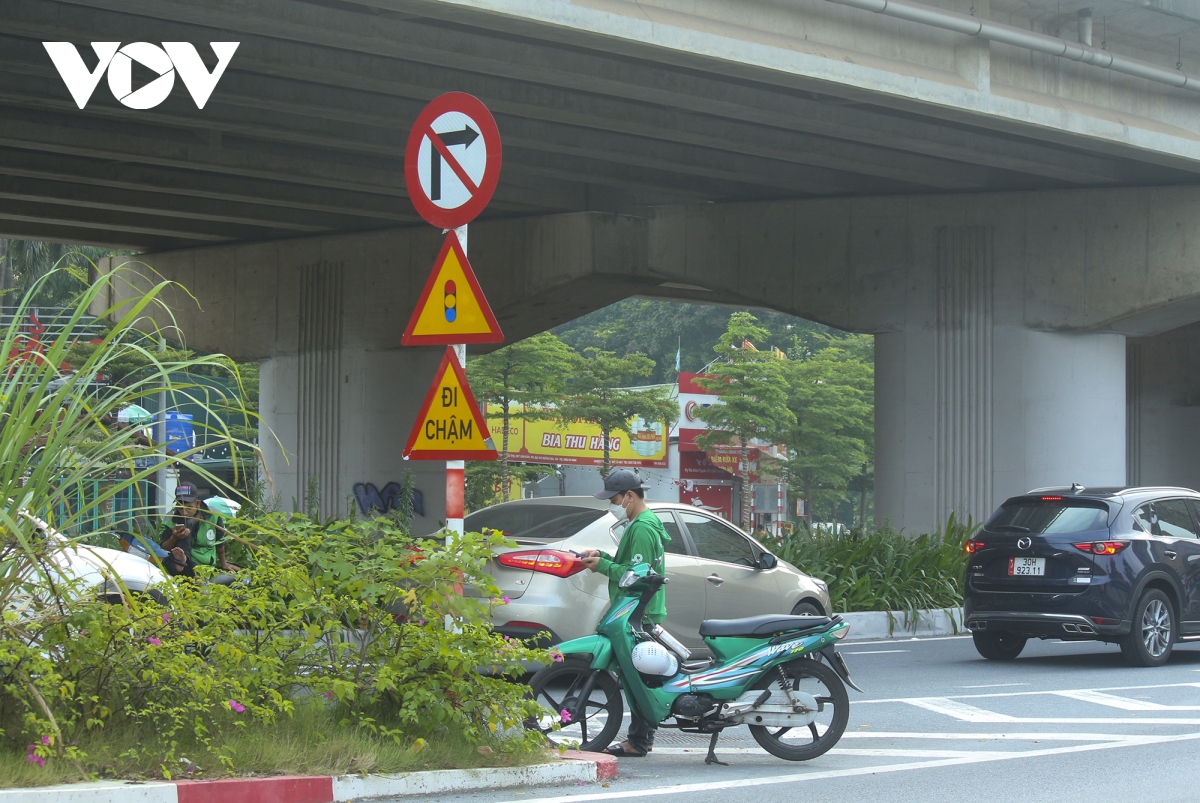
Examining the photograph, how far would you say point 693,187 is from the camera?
75.8ft

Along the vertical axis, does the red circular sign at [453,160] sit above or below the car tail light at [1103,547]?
above

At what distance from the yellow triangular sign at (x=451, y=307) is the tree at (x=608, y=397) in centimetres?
3754

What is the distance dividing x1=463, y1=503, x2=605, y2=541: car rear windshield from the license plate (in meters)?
4.29

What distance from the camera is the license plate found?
501 inches

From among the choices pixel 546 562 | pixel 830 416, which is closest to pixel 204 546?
pixel 546 562

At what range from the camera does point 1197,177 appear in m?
20.3

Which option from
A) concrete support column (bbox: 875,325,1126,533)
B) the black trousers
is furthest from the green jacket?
concrete support column (bbox: 875,325,1126,533)

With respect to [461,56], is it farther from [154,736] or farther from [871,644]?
[154,736]

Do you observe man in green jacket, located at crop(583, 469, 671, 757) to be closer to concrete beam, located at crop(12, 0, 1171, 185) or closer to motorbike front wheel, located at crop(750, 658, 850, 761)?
motorbike front wheel, located at crop(750, 658, 850, 761)

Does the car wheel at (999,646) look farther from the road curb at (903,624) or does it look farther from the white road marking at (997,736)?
the white road marking at (997,736)

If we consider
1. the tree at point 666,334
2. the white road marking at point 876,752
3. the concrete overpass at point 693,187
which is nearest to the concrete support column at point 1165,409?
the concrete overpass at point 693,187

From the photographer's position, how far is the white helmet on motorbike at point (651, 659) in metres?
A: 7.63

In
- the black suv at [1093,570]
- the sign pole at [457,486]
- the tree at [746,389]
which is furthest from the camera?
the tree at [746,389]

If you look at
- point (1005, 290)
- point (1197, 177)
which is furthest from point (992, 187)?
point (1197, 177)
